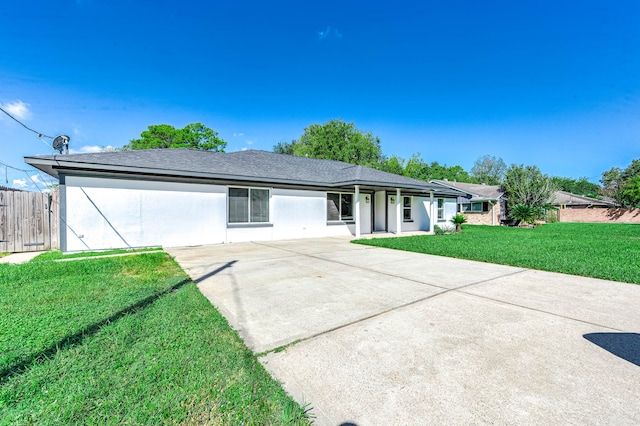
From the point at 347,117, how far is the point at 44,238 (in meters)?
35.1

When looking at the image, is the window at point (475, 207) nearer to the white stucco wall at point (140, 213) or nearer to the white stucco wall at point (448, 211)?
the white stucco wall at point (448, 211)

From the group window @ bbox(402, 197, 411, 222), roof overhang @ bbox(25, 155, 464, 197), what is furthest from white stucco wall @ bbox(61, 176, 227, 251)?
window @ bbox(402, 197, 411, 222)

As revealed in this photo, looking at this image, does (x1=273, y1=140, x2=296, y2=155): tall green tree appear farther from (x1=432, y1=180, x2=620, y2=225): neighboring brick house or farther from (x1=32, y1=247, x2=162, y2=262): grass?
(x1=32, y1=247, x2=162, y2=262): grass

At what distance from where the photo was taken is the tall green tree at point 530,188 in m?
23.7

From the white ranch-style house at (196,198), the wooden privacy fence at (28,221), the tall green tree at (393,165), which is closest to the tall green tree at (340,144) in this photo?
the tall green tree at (393,165)

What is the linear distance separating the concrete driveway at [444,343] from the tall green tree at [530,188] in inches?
898

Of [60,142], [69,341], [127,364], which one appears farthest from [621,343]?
[60,142]

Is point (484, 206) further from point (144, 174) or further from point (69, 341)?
point (69, 341)

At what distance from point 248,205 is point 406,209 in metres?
9.77

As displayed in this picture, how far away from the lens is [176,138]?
3359 cm

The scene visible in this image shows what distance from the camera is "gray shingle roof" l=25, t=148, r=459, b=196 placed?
8141mm

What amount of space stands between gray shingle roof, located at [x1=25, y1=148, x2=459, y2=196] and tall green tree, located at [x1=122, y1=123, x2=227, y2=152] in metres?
23.2

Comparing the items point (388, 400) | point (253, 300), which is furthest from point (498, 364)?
point (253, 300)

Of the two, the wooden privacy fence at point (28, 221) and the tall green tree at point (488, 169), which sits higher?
the tall green tree at point (488, 169)
